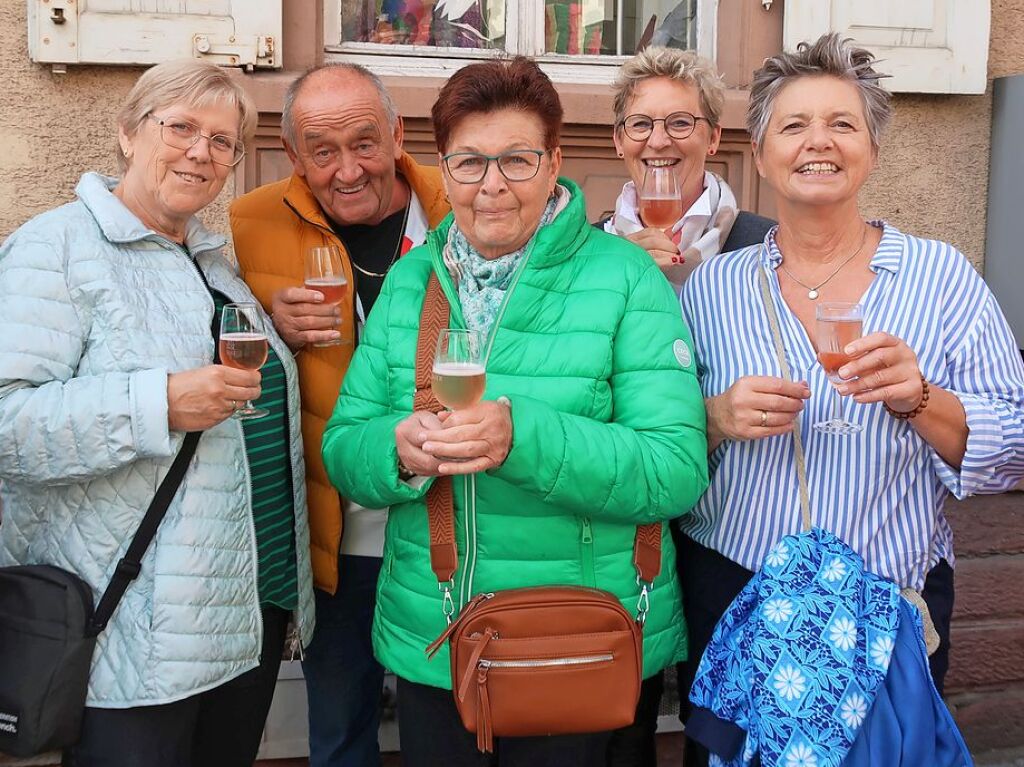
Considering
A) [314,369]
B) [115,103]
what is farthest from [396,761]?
[115,103]

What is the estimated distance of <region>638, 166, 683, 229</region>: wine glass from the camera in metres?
2.61

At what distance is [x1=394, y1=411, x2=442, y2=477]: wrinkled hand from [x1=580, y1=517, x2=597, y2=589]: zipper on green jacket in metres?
0.34

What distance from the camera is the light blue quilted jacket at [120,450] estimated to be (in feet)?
6.60

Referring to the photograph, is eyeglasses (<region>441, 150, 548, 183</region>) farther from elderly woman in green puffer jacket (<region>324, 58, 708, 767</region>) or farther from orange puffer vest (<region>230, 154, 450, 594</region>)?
orange puffer vest (<region>230, 154, 450, 594</region>)

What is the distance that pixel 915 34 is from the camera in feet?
14.3

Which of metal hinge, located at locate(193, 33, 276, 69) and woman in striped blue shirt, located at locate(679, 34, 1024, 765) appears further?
metal hinge, located at locate(193, 33, 276, 69)

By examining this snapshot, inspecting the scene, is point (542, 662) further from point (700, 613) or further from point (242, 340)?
point (242, 340)

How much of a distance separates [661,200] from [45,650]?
1.74 meters

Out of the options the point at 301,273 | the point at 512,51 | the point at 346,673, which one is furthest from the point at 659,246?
the point at 512,51

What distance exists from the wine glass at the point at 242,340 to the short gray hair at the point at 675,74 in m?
1.26

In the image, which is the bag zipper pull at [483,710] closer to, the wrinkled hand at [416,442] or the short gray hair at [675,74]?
the wrinkled hand at [416,442]

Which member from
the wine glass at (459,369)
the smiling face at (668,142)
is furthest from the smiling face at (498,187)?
the smiling face at (668,142)

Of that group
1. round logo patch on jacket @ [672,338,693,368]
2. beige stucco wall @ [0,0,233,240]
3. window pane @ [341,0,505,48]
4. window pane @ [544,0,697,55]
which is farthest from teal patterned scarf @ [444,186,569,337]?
window pane @ [544,0,697,55]

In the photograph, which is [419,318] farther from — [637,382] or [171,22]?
[171,22]
